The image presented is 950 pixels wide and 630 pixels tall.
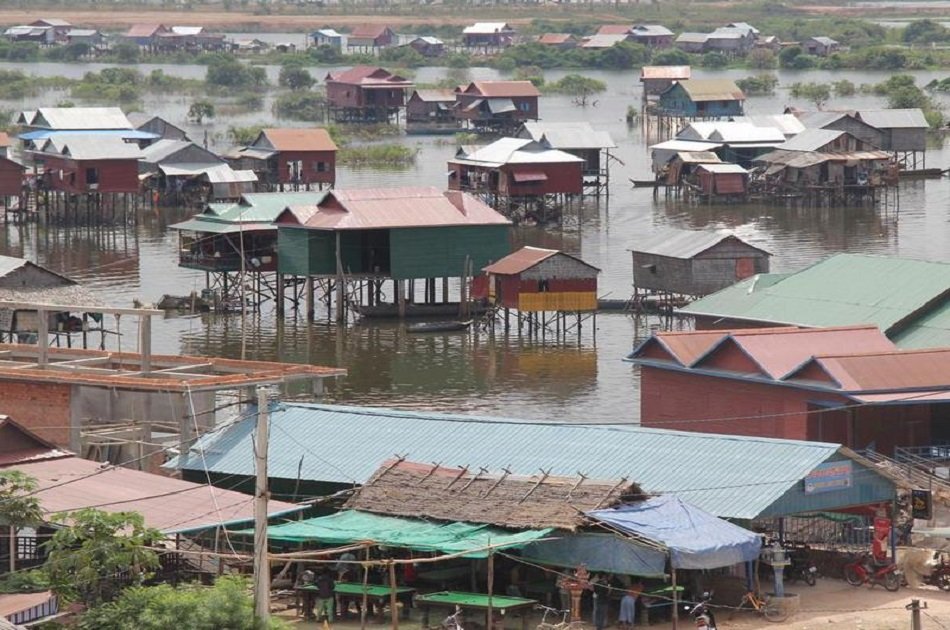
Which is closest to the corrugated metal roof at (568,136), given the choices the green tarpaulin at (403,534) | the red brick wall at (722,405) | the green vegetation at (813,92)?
the green vegetation at (813,92)

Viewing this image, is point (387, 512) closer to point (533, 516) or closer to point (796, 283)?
point (533, 516)

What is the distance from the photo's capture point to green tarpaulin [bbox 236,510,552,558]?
2675 centimetres

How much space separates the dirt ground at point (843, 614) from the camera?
26312 millimetres

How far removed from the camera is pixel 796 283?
41938mm

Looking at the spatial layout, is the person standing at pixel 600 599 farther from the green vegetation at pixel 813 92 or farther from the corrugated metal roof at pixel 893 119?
the green vegetation at pixel 813 92

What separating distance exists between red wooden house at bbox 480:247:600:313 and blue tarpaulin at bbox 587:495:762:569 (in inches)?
1003

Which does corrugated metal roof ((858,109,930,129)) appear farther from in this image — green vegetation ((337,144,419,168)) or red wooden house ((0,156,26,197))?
red wooden house ((0,156,26,197))

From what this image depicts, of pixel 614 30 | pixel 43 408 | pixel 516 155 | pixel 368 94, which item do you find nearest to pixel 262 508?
pixel 43 408

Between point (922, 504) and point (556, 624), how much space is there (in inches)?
270

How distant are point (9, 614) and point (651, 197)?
65111 mm

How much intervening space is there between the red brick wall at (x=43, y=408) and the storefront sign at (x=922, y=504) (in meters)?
12.9

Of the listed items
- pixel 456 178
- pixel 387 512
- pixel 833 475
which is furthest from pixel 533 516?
pixel 456 178

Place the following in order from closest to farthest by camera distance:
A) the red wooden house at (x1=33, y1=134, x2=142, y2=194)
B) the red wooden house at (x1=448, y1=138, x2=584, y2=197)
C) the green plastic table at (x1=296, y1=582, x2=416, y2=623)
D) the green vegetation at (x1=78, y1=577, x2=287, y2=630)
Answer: the green vegetation at (x1=78, y1=577, x2=287, y2=630), the green plastic table at (x1=296, y1=582, x2=416, y2=623), the red wooden house at (x1=33, y1=134, x2=142, y2=194), the red wooden house at (x1=448, y1=138, x2=584, y2=197)

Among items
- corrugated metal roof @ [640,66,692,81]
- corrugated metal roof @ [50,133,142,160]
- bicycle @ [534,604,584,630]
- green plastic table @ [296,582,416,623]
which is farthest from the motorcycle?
corrugated metal roof @ [640,66,692,81]
